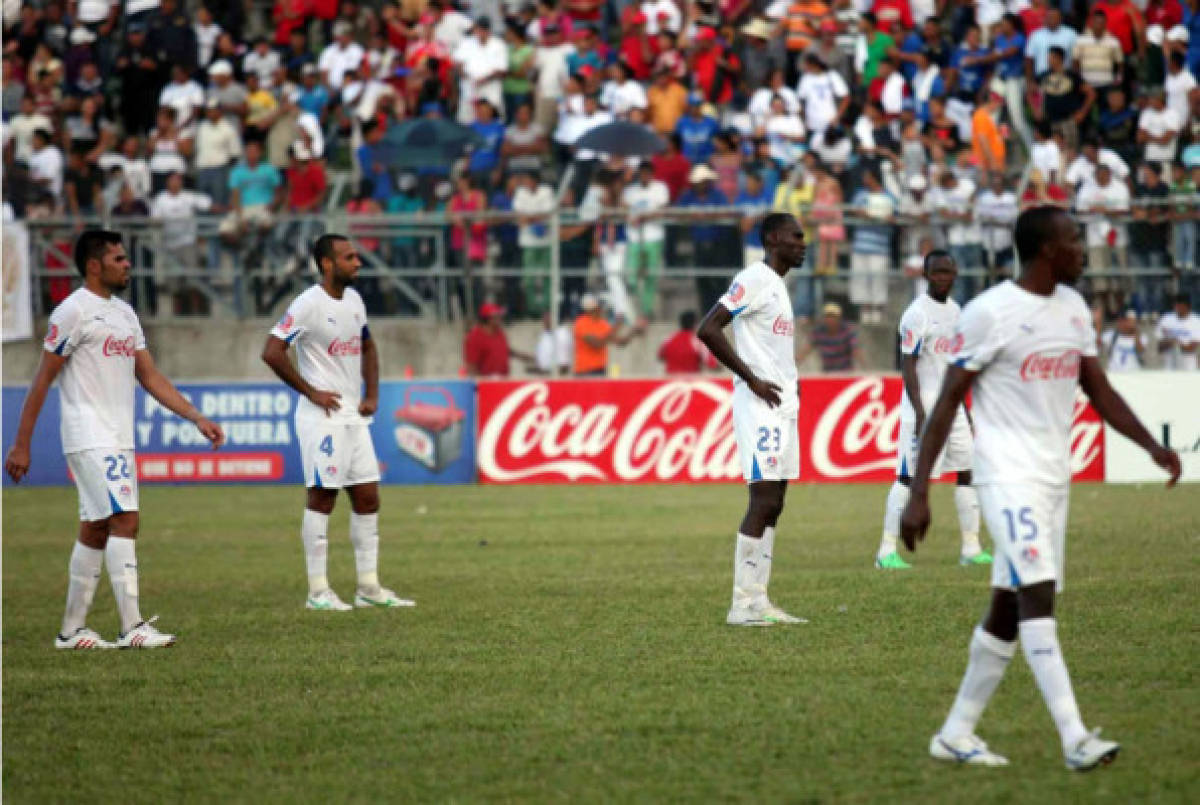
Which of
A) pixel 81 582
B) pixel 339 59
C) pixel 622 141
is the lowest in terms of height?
pixel 81 582

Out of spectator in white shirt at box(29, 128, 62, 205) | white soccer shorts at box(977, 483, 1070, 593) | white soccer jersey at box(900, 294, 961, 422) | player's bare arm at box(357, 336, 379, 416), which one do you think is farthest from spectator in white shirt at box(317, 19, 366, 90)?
white soccer shorts at box(977, 483, 1070, 593)

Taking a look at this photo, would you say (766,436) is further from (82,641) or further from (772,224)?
(82,641)

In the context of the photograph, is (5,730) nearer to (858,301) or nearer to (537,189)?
(858,301)

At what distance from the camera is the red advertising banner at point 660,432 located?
23.6 m

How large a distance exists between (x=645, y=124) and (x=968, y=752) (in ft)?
64.6

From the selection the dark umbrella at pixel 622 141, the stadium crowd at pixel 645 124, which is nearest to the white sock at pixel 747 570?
the stadium crowd at pixel 645 124

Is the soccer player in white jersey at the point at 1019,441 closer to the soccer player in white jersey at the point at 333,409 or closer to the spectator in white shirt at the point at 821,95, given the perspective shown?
the soccer player in white jersey at the point at 333,409

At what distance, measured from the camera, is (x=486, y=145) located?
26.8m

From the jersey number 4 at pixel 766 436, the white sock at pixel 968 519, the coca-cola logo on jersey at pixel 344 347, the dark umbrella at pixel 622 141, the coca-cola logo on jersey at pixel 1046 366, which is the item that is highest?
the dark umbrella at pixel 622 141

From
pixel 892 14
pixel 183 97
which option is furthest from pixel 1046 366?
pixel 183 97

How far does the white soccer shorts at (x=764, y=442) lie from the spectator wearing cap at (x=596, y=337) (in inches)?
498

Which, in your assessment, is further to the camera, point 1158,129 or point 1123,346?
point 1158,129

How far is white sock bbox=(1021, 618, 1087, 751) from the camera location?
6836 millimetres

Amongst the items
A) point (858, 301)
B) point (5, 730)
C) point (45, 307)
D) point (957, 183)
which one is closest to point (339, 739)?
point (5, 730)
